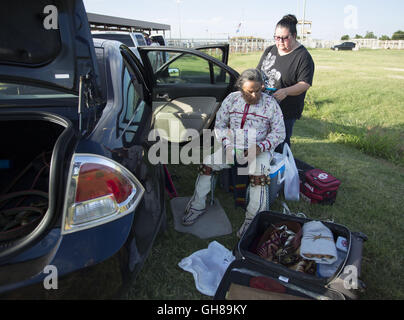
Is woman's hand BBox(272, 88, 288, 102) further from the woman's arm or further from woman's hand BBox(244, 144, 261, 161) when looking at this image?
woman's hand BBox(244, 144, 261, 161)

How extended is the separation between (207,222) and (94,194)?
1580mm

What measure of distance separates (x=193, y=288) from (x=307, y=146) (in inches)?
142

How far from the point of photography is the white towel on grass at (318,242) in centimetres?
172

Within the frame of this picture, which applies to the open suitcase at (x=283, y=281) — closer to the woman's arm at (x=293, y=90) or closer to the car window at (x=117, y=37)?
the woman's arm at (x=293, y=90)

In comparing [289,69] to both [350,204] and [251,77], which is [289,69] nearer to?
[251,77]

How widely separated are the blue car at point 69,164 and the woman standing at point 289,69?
158 cm

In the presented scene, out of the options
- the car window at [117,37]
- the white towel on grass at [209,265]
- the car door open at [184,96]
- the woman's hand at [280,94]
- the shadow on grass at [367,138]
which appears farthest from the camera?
the car window at [117,37]

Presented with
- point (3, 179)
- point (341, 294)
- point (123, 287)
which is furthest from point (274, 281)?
point (3, 179)

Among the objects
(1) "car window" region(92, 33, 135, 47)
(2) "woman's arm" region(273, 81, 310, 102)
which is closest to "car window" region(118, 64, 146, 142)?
(2) "woman's arm" region(273, 81, 310, 102)

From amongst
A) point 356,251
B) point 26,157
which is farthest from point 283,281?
point 26,157

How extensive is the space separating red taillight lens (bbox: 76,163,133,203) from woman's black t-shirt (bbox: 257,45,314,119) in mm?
2347

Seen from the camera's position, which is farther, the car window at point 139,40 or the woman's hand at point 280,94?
the car window at point 139,40

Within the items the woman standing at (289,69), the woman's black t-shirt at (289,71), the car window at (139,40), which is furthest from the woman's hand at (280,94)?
the car window at (139,40)

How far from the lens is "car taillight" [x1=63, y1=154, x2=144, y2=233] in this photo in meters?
1.14
